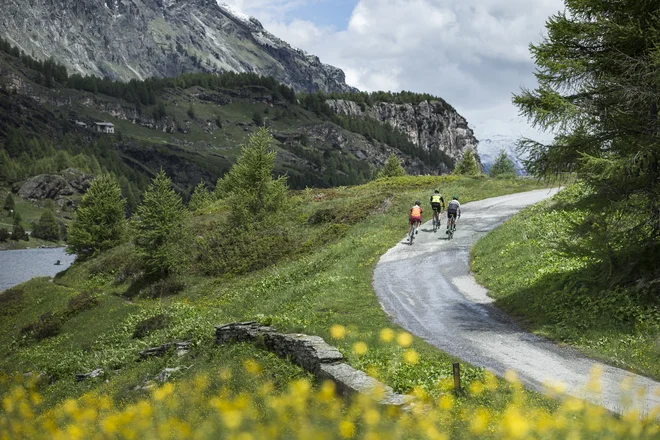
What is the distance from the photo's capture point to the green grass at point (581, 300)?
1331cm

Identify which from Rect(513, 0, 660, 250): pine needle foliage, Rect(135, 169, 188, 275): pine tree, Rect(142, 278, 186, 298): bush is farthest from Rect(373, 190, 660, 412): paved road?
Rect(135, 169, 188, 275): pine tree

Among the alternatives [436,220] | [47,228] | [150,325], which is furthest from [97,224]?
[47,228]

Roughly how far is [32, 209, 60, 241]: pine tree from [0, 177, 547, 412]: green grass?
12314 centimetres

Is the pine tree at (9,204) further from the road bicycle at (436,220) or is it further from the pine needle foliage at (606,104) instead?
the pine needle foliage at (606,104)

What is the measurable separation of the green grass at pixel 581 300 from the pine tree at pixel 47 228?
169 m

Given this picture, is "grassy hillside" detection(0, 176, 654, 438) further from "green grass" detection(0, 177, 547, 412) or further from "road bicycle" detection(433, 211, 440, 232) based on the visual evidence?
"road bicycle" detection(433, 211, 440, 232)

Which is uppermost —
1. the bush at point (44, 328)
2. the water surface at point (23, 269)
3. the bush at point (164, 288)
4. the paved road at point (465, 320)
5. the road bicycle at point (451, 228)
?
the road bicycle at point (451, 228)

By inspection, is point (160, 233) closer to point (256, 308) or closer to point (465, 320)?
point (256, 308)

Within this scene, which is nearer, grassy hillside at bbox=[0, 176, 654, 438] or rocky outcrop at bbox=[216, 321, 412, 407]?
grassy hillside at bbox=[0, 176, 654, 438]

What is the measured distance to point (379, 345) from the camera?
44.5ft

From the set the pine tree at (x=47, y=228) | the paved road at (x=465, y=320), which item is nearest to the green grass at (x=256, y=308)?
the paved road at (x=465, y=320)

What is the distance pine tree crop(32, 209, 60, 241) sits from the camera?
16500 cm

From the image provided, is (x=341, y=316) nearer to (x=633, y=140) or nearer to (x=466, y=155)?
(x=633, y=140)

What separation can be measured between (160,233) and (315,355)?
106ft
